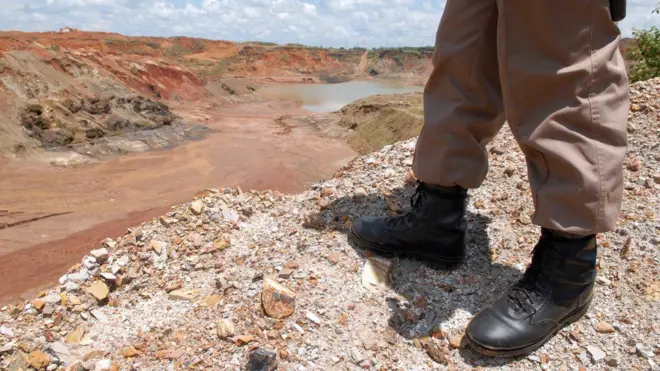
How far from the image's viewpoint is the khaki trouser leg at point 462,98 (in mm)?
1396

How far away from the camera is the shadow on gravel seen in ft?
A: 4.66

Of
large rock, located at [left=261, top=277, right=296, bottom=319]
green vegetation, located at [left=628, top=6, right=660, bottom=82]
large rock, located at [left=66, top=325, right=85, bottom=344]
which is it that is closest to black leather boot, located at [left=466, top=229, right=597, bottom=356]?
large rock, located at [left=261, top=277, right=296, bottom=319]

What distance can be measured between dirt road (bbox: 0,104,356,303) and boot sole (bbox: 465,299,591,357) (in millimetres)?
4870

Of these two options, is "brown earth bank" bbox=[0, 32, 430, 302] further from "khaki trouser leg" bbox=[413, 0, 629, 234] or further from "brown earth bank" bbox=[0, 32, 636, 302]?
"khaki trouser leg" bbox=[413, 0, 629, 234]

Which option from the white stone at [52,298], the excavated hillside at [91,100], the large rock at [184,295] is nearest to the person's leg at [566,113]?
the large rock at [184,295]

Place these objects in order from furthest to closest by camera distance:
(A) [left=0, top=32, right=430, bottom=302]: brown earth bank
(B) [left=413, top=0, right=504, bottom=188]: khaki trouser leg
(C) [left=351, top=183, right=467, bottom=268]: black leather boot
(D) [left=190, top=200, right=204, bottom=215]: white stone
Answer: (A) [left=0, top=32, right=430, bottom=302]: brown earth bank → (D) [left=190, top=200, right=204, bottom=215]: white stone → (C) [left=351, top=183, right=467, bottom=268]: black leather boot → (B) [left=413, top=0, right=504, bottom=188]: khaki trouser leg

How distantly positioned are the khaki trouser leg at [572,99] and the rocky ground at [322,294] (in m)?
0.43

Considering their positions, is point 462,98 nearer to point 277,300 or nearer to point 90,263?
point 277,300

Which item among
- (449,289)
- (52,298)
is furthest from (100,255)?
(449,289)

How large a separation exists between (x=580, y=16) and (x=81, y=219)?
7.16 metres

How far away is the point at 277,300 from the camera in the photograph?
1.51 metres

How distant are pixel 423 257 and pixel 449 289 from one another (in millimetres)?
152

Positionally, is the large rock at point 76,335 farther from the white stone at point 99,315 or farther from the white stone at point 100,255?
the white stone at point 100,255

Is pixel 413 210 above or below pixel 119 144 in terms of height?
above
